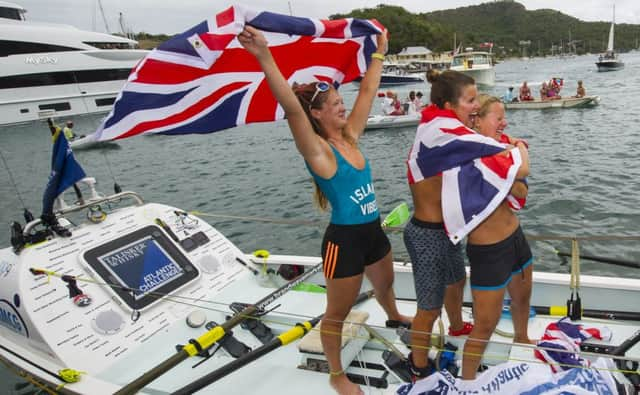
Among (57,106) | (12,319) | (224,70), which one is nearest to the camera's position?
(224,70)

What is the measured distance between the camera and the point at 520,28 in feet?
536

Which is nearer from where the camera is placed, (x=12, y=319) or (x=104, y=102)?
(x=12, y=319)

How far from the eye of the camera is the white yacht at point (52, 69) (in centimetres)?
3136

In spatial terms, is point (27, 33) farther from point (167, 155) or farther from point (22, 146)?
point (167, 155)

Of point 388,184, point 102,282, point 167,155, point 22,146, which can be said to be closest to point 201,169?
point 167,155

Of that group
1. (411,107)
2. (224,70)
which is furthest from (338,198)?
(411,107)

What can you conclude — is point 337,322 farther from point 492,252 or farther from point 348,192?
point 492,252

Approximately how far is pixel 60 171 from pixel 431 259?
3.78 m

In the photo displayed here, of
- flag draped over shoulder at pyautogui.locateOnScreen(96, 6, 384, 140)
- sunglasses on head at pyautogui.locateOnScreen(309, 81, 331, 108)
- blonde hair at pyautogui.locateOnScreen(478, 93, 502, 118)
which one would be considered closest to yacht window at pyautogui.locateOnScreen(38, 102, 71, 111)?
flag draped over shoulder at pyautogui.locateOnScreen(96, 6, 384, 140)

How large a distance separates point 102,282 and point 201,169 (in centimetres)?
1329

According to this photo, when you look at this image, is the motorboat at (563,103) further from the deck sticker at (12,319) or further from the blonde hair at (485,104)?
the deck sticker at (12,319)

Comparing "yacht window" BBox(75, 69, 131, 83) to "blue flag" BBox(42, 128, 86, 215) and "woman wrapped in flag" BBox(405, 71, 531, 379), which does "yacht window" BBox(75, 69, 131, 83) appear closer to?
"blue flag" BBox(42, 128, 86, 215)

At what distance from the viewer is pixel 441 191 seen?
2475 mm

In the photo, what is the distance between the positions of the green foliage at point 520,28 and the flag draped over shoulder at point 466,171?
429 feet
